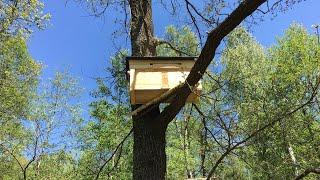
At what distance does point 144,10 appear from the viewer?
397cm

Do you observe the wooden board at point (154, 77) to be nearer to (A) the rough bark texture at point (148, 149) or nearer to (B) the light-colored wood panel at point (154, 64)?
(B) the light-colored wood panel at point (154, 64)

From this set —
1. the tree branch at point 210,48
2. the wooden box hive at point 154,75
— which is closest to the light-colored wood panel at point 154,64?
the wooden box hive at point 154,75

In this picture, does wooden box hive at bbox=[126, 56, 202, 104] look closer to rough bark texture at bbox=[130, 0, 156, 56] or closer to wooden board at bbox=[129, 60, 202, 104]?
wooden board at bbox=[129, 60, 202, 104]

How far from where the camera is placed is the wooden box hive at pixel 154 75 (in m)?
3.32

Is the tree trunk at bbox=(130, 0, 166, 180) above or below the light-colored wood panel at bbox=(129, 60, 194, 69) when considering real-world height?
below

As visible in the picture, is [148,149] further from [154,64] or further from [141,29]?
[141,29]

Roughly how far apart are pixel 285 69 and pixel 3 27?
10302mm

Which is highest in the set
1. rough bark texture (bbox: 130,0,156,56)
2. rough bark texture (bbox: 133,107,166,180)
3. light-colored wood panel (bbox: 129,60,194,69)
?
rough bark texture (bbox: 130,0,156,56)

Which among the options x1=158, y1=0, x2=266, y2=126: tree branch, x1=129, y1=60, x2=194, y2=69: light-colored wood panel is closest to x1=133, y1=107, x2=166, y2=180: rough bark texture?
x1=158, y1=0, x2=266, y2=126: tree branch

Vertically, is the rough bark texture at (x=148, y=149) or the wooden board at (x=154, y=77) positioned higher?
the wooden board at (x=154, y=77)

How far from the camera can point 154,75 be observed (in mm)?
3393

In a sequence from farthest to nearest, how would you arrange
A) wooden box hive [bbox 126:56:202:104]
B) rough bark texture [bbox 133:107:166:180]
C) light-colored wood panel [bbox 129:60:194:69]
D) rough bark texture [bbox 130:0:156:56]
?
1. rough bark texture [bbox 130:0:156:56]
2. light-colored wood panel [bbox 129:60:194:69]
3. wooden box hive [bbox 126:56:202:104]
4. rough bark texture [bbox 133:107:166:180]

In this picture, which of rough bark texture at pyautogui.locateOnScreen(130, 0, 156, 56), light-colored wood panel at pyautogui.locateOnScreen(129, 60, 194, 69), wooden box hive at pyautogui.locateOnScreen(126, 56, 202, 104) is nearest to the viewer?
wooden box hive at pyautogui.locateOnScreen(126, 56, 202, 104)

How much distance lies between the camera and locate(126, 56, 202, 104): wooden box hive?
3.32 metres
